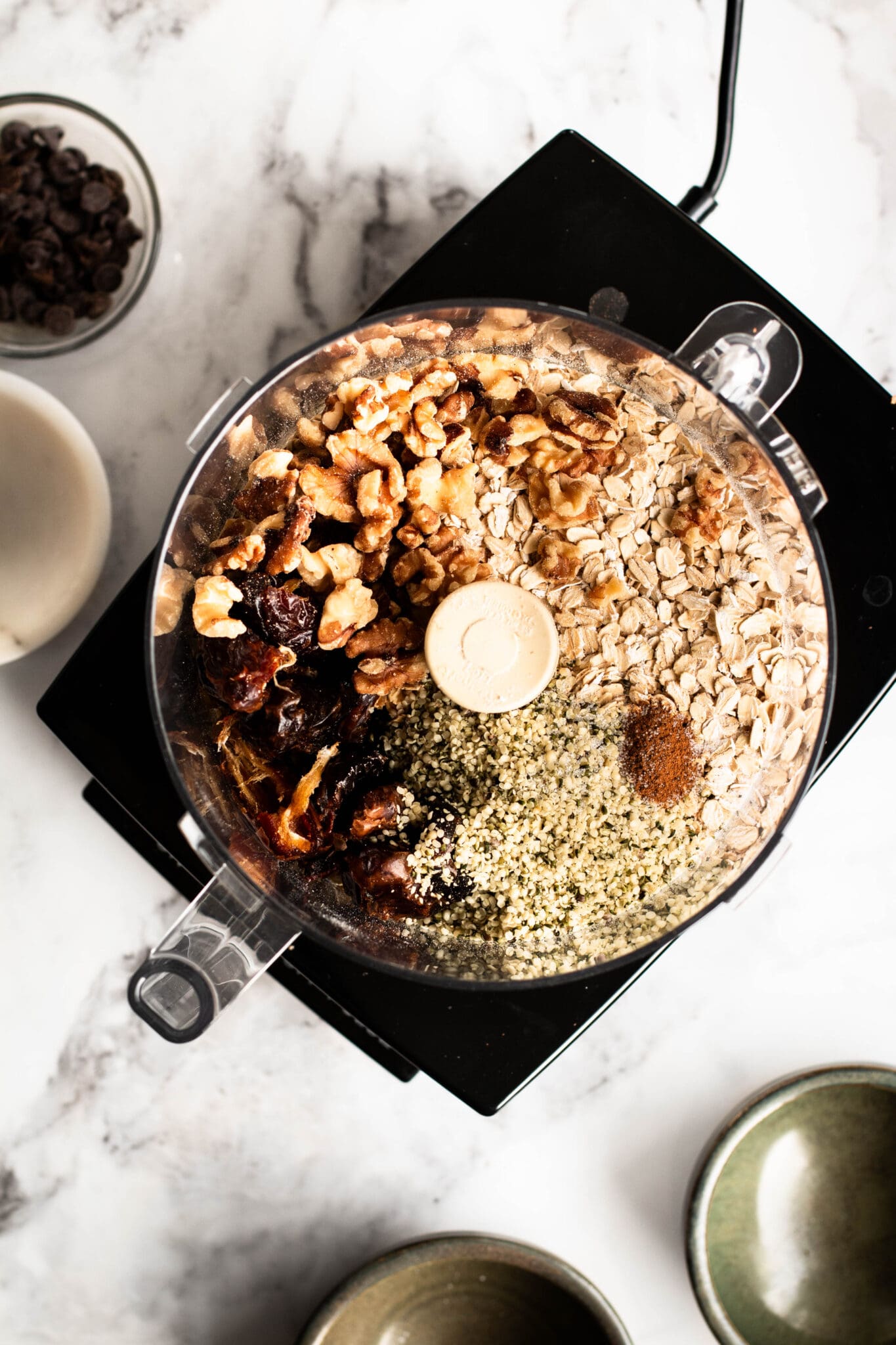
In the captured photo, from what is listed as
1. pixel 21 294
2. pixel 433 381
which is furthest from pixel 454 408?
pixel 21 294

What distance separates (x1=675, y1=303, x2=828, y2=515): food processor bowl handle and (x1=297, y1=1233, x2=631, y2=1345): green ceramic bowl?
83 centimetres

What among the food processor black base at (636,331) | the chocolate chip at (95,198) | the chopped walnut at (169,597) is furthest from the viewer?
the chocolate chip at (95,198)

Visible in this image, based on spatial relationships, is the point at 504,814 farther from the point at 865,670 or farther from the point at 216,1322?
the point at 216,1322

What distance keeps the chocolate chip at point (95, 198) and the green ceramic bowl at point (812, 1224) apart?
3.96 ft

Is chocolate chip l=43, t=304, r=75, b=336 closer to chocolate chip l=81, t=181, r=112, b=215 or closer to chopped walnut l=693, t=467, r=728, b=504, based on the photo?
chocolate chip l=81, t=181, r=112, b=215

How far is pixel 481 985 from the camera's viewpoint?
2.80ft

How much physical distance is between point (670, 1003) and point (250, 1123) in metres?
0.50

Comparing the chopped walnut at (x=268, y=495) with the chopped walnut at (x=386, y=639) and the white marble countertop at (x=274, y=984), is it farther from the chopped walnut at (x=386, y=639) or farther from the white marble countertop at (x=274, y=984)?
the white marble countertop at (x=274, y=984)

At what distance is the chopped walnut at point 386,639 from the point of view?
3.06ft

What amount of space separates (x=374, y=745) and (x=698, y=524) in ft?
1.14

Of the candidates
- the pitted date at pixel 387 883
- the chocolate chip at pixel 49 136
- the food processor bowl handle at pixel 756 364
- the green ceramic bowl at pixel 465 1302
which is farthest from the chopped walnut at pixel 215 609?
the green ceramic bowl at pixel 465 1302

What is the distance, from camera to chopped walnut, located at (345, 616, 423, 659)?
0.93 m

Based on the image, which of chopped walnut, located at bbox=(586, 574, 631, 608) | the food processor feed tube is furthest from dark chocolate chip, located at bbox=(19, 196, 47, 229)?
chopped walnut, located at bbox=(586, 574, 631, 608)

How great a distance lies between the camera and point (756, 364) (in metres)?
0.97
